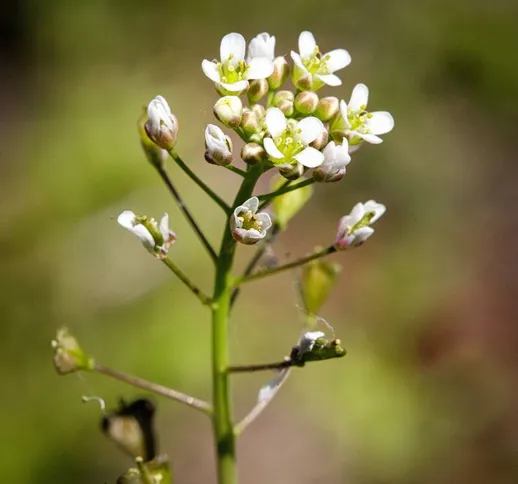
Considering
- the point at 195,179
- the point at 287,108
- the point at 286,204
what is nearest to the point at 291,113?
the point at 287,108

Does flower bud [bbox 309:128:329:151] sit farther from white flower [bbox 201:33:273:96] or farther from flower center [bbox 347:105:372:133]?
white flower [bbox 201:33:273:96]

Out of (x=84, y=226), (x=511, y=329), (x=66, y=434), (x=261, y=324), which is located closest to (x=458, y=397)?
(x=511, y=329)

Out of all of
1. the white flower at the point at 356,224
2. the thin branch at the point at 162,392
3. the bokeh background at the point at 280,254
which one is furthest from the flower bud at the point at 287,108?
the bokeh background at the point at 280,254

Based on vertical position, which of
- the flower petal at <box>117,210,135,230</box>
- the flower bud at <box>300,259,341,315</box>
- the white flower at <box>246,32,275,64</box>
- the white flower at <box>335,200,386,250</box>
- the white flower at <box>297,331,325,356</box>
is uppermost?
the white flower at <box>246,32,275,64</box>

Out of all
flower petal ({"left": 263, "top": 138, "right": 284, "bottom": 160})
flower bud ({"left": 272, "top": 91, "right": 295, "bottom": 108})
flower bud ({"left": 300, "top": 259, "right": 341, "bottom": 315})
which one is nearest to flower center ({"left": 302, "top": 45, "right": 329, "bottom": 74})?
flower bud ({"left": 272, "top": 91, "right": 295, "bottom": 108})

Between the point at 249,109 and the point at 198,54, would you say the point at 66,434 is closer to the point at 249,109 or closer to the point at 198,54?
the point at 249,109

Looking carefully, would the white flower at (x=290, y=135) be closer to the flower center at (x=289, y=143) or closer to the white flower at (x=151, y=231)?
the flower center at (x=289, y=143)
